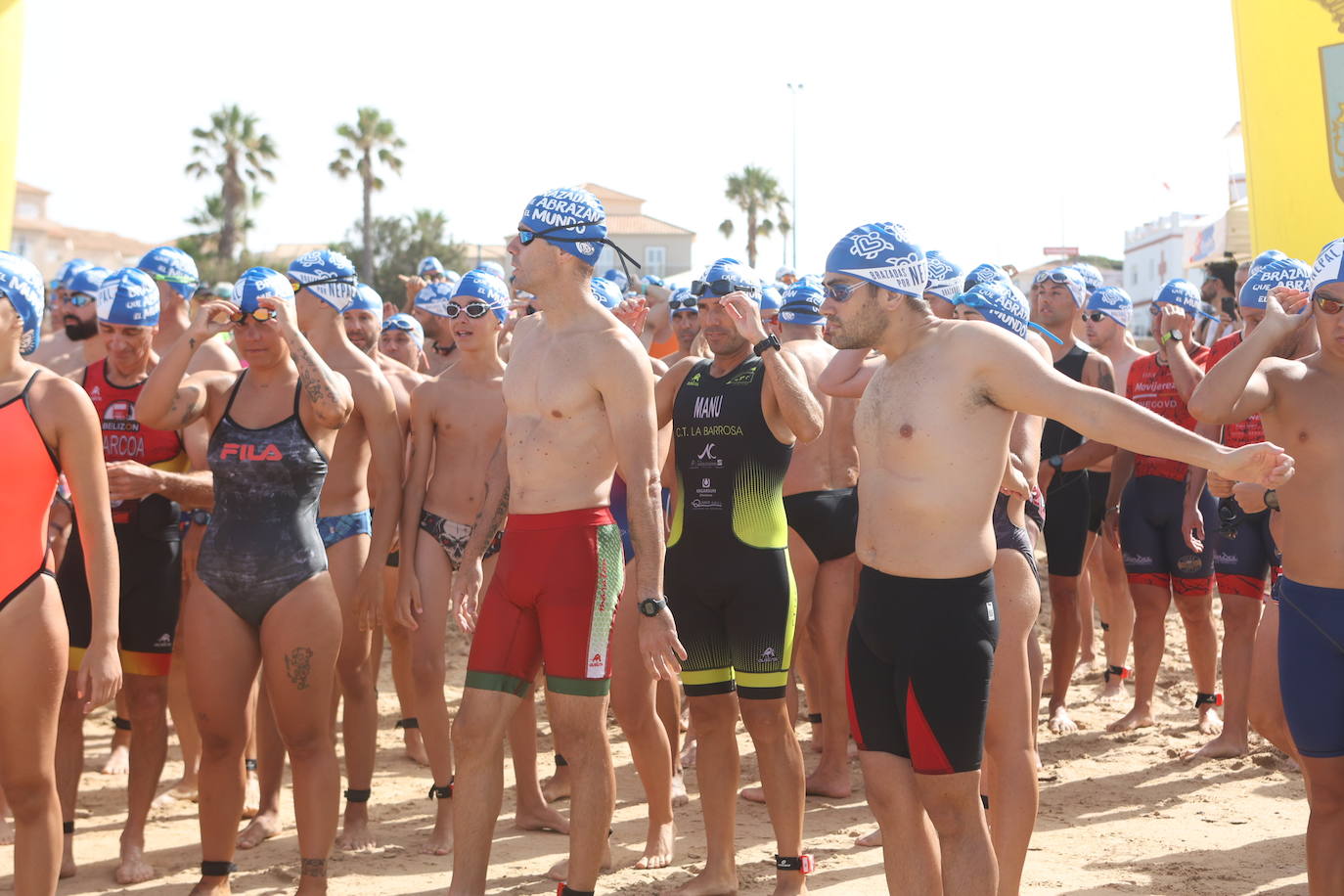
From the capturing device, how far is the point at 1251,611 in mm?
7582

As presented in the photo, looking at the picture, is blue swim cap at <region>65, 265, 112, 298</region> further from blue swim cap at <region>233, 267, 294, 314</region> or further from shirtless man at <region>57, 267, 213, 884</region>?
blue swim cap at <region>233, 267, 294, 314</region>

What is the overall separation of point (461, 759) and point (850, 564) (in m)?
3.17

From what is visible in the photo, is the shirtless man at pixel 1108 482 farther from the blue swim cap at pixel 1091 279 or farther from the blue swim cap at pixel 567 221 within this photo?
the blue swim cap at pixel 567 221

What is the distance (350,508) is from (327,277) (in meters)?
1.11

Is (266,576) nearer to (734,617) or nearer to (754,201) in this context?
(734,617)

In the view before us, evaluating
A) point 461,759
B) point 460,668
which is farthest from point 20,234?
point 461,759

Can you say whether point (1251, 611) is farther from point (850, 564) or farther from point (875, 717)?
point (875, 717)

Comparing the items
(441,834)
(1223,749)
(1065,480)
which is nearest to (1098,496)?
(1065,480)

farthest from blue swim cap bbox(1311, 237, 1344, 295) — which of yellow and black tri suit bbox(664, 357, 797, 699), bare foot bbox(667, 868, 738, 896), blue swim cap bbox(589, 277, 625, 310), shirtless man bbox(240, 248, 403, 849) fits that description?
blue swim cap bbox(589, 277, 625, 310)

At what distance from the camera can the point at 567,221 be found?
4.82 m

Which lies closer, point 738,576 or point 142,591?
point 738,576

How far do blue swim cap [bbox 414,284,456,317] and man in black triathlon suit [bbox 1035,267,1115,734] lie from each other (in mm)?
4290

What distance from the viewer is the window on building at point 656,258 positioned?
7256cm

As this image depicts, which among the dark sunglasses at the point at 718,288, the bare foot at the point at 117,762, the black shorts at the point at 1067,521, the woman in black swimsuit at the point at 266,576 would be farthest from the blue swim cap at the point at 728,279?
the bare foot at the point at 117,762
